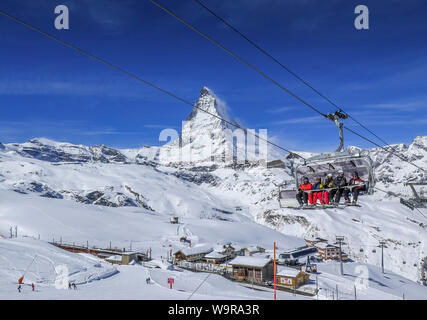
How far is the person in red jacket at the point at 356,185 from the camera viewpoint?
40.7 feet

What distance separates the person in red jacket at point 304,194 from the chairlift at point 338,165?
209mm

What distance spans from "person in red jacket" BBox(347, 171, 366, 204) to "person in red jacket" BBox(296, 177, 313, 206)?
1715 mm

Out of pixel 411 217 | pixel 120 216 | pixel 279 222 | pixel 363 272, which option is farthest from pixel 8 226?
pixel 411 217

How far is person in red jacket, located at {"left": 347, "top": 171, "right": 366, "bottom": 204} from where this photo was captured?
12398mm

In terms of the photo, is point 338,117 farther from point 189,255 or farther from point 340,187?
point 189,255

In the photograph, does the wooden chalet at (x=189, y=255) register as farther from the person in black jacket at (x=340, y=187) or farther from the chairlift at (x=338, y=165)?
the person in black jacket at (x=340, y=187)

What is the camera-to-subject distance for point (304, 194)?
45.3 feet

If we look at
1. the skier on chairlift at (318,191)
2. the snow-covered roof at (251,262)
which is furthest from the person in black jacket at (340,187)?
the snow-covered roof at (251,262)

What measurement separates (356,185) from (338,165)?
1081mm

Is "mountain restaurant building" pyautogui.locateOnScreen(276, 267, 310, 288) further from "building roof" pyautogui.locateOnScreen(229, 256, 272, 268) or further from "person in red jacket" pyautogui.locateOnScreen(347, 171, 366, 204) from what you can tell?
"person in red jacket" pyautogui.locateOnScreen(347, 171, 366, 204)

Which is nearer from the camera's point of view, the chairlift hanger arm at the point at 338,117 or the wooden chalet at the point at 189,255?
the chairlift hanger arm at the point at 338,117
